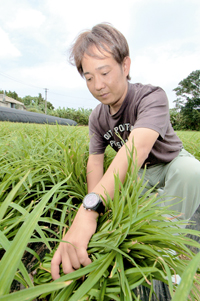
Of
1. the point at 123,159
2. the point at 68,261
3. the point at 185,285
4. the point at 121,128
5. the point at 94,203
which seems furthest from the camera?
the point at 121,128

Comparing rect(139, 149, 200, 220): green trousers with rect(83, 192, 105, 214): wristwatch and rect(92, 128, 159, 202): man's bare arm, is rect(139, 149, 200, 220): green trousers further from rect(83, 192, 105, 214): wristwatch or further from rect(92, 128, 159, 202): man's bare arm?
rect(83, 192, 105, 214): wristwatch

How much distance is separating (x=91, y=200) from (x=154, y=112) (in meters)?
0.60

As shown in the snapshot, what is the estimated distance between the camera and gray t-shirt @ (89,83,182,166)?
96cm

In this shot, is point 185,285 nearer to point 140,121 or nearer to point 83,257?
point 83,257

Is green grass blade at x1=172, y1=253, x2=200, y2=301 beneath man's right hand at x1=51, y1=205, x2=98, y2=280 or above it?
above

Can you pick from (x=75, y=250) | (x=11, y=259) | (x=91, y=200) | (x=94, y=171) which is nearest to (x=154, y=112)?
(x=94, y=171)

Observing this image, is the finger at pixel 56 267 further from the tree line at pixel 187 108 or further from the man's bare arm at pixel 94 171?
the tree line at pixel 187 108

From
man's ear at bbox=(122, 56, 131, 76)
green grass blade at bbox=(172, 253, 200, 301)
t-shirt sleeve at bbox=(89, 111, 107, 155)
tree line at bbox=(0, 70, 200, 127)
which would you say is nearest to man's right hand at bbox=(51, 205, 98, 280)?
green grass blade at bbox=(172, 253, 200, 301)

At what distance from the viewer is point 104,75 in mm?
991

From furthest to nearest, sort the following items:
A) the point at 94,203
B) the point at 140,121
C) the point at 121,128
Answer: the point at 121,128 → the point at 140,121 → the point at 94,203

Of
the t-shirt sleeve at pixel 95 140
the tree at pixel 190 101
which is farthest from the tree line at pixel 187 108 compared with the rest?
the t-shirt sleeve at pixel 95 140

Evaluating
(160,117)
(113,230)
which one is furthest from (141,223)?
(160,117)

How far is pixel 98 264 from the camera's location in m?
0.50

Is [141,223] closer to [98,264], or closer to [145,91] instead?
[98,264]
